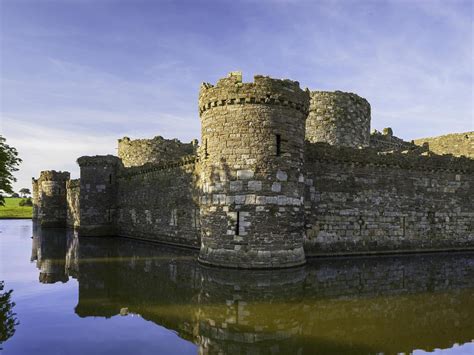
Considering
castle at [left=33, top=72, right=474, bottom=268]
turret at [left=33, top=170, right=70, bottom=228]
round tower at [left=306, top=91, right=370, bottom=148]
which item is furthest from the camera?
turret at [left=33, top=170, right=70, bottom=228]

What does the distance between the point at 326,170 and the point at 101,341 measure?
1186 cm

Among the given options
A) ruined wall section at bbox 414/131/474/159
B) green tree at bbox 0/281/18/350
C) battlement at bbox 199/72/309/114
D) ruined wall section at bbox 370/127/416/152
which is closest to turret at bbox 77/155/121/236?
battlement at bbox 199/72/309/114

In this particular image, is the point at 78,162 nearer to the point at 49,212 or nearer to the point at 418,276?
the point at 49,212

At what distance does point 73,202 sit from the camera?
34.7m

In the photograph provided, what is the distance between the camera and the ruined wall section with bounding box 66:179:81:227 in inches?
1322

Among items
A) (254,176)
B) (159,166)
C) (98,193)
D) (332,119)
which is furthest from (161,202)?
(332,119)

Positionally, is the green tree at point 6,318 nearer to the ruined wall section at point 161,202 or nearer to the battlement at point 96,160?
the ruined wall section at point 161,202

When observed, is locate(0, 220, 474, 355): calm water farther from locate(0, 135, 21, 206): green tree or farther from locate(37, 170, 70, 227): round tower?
locate(37, 170, 70, 227): round tower

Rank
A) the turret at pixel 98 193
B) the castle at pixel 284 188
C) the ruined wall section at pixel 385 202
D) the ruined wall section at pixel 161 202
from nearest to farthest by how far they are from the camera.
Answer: the castle at pixel 284 188
the ruined wall section at pixel 385 202
the ruined wall section at pixel 161 202
the turret at pixel 98 193

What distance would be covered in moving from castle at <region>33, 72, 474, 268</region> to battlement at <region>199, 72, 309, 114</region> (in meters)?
0.04

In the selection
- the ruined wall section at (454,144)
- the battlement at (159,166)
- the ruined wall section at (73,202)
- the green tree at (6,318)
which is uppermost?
the ruined wall section at (454,144)

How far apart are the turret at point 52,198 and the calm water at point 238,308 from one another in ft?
79.2

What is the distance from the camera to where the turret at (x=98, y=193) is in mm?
27031

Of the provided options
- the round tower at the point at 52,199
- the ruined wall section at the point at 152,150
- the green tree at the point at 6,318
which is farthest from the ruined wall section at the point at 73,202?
the green tree at the point at 6,318
